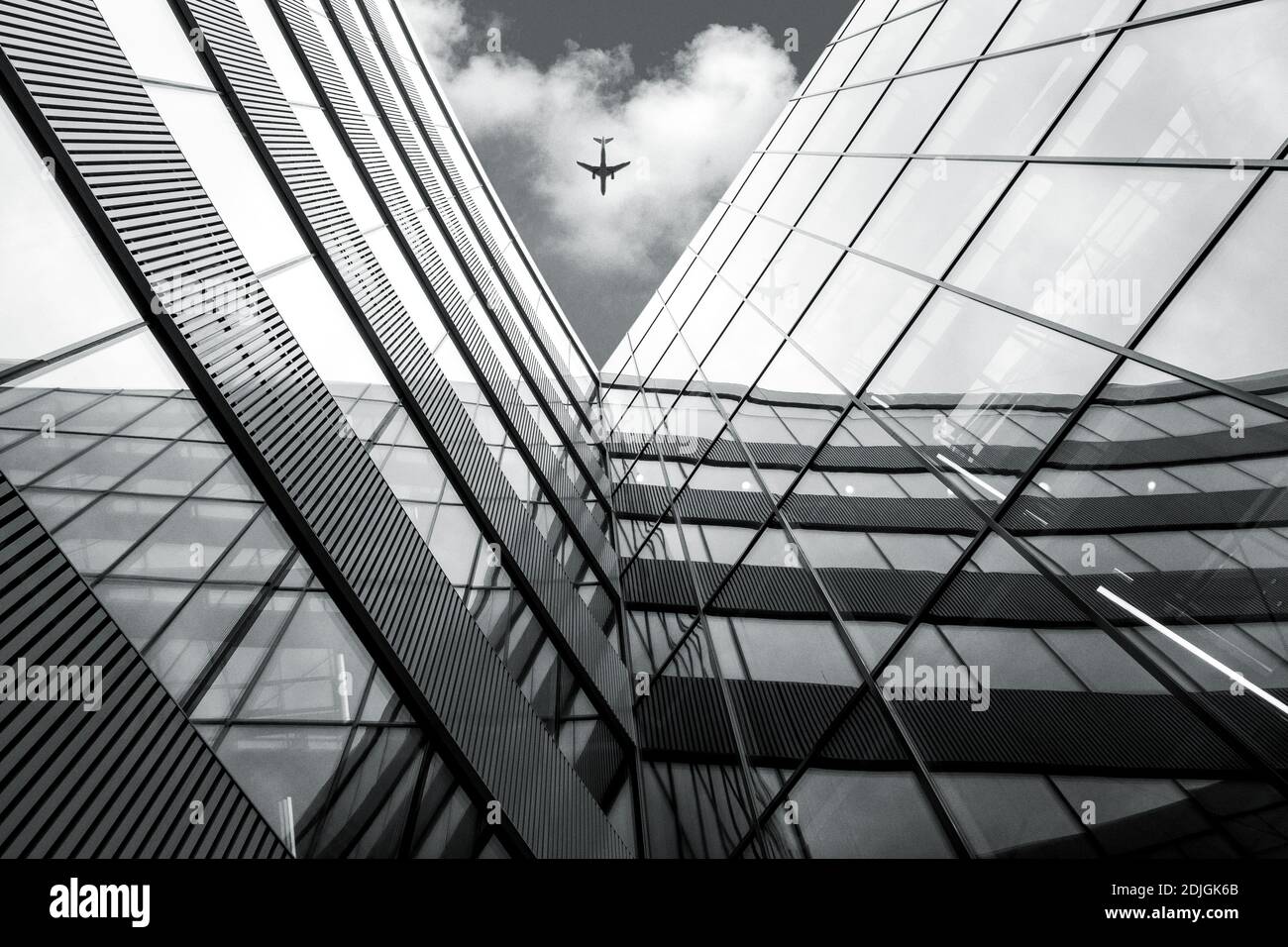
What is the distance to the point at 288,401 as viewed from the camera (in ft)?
20.4

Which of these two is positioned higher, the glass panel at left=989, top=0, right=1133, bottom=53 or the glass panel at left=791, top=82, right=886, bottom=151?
the glass panel at left=791, top=82, right=886, bottom=151

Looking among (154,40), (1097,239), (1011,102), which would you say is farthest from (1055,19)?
(154,40)

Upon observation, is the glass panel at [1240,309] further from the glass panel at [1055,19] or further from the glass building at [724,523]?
the glass panel at [1055,19]

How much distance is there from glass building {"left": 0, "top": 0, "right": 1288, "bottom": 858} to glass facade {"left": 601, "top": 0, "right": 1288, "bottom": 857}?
30 millimetres

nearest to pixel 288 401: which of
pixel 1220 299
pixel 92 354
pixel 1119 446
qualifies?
pixel 92 354

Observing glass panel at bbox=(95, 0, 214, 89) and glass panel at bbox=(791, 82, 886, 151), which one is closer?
glass panel at bbox=(95, 0, 214, 89)

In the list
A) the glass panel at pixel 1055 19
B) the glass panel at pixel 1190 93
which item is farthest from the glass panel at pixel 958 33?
the glass panel at pixel 1190 93

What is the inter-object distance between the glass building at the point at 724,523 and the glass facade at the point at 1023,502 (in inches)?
1.2

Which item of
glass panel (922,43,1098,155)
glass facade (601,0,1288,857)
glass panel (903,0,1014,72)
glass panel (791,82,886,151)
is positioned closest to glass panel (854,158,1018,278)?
glass facade (601,0,1288,857)

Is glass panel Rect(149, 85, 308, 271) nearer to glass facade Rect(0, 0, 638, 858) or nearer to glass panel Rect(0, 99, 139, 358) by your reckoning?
glass facade Rect(0, 0, 638, 858)

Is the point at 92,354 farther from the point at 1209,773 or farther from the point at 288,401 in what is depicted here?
the point at 1209,773

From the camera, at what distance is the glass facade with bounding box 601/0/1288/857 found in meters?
3.94

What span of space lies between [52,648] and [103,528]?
860 millimetres

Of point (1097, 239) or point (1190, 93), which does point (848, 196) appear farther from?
point (1097, 239)
